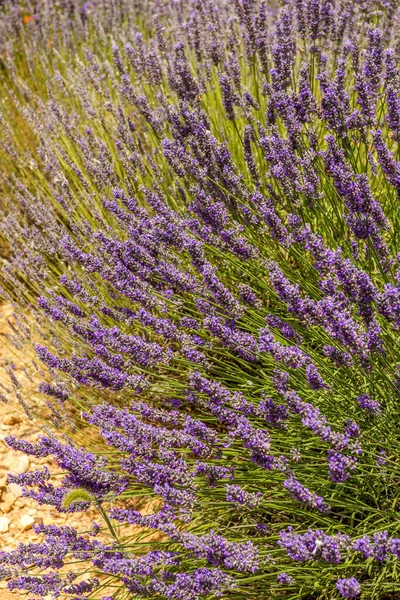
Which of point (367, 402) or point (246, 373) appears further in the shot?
point (246, 373)

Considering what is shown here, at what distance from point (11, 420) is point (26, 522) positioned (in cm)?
68

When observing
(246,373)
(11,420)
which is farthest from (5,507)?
(246,373)

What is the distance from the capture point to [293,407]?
63.4 inches

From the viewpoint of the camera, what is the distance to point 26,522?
2838 millimetres

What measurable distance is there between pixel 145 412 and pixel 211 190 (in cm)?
110

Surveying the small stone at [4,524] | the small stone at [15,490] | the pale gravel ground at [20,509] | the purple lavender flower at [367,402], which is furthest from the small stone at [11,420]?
the purple lavender flower at [367,402]

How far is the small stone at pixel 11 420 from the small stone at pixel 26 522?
2.06 feet

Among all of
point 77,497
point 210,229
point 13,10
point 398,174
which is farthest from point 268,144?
point 13,10

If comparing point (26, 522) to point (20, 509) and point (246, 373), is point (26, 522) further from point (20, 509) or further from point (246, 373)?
point (246, 373)

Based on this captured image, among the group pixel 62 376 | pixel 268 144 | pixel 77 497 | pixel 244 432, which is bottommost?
pixel 62 376

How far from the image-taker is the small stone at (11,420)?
337 cm

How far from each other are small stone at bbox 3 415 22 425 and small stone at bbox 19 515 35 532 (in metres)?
0.63

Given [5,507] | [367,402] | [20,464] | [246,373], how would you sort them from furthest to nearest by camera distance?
[20,464] → [5,507] → [246,373] → [367,402]

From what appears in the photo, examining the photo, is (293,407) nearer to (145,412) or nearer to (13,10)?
(145,412)
